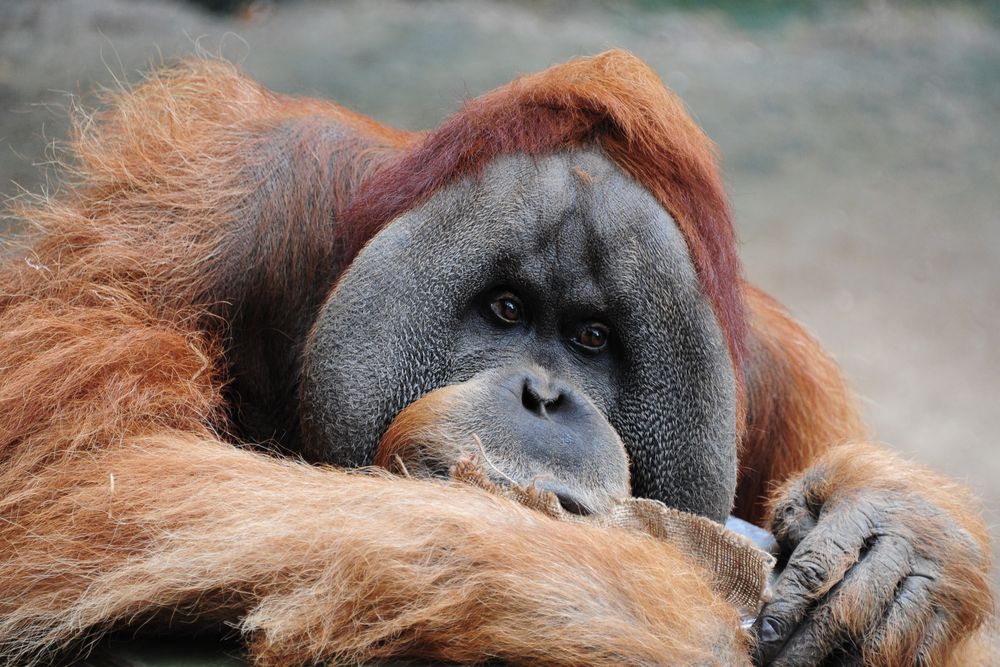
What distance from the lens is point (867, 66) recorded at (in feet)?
24.5

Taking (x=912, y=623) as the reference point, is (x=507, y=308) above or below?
above

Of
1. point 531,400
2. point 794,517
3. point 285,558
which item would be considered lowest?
point 285,558

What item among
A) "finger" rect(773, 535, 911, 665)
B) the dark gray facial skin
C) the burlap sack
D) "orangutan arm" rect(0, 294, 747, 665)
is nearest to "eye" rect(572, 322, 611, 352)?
the dark gray facial skin

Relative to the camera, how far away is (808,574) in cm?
232

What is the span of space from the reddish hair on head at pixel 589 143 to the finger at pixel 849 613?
0.61 metres

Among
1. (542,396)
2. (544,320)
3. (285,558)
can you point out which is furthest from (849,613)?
(285,558)

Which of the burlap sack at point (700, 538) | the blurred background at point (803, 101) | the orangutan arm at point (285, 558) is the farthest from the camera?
the blurred background at point (803, 101)

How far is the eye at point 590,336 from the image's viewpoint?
8.55 feet

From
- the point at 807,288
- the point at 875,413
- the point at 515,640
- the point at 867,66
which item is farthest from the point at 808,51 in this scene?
the point at 515,640

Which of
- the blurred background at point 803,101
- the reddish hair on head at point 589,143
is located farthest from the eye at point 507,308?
the blurred background at point 803,101

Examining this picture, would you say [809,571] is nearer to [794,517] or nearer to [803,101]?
[794,517]

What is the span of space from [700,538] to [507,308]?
67 cm

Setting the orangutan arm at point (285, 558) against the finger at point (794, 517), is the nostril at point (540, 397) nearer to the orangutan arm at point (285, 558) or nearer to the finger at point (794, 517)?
the orangutan arm at point (285, 558)

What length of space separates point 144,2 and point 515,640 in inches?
196
